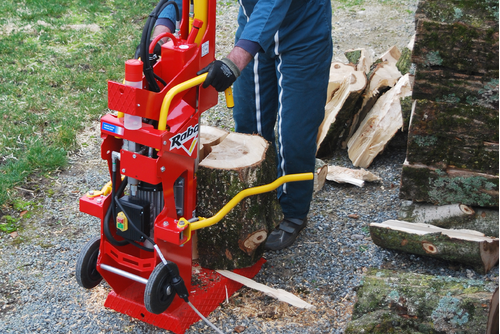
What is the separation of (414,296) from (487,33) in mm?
1474

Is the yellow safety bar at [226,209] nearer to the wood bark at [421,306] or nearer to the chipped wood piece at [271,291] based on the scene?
the chipped wood piece at [271,291]

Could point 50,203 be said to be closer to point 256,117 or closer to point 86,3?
point 256,117

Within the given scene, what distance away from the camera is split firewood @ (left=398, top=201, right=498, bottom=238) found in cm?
315

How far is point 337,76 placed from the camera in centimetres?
454

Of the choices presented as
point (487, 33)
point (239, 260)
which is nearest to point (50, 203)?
point (239, 260)

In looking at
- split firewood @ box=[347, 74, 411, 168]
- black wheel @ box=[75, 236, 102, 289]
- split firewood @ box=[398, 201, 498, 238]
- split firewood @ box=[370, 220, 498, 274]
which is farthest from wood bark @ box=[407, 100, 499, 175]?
black wheel @ box=[75, 236, 102, 289]

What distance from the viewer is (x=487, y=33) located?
9.21ft

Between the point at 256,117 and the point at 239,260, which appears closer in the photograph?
the point at 239,260

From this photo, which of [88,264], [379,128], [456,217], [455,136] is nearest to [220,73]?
[88,264]

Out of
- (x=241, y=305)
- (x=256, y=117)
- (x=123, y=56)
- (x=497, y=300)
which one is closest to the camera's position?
(x=497, y=300)

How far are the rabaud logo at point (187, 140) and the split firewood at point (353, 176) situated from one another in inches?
70.5

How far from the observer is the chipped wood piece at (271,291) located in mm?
2879

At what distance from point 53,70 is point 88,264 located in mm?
3657

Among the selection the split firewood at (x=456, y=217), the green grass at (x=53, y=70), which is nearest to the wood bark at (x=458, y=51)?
the split firewood at (x=456, y=217)
